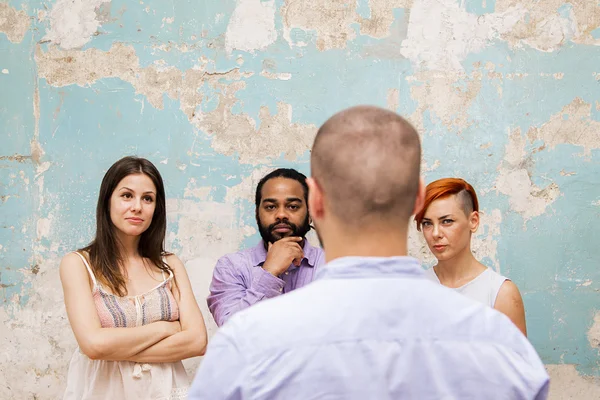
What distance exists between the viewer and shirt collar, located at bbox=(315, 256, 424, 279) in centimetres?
153

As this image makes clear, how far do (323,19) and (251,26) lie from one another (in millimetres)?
464

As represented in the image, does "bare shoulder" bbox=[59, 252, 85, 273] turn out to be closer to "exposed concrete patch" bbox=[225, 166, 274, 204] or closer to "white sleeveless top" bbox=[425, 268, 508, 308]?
"exposed concrete patch" bbox=[225, 166, 274, 204]

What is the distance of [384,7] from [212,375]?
361 centimetres

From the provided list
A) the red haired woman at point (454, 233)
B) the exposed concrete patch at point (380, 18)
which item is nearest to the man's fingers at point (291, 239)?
the red haired woman at point (454, 233)

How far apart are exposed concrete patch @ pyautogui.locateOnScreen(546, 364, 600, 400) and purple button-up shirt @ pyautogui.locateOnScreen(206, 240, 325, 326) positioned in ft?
5.85

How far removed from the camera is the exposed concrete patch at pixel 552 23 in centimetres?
467

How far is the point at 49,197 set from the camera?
460cm

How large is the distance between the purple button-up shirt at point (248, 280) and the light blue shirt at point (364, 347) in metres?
2.16

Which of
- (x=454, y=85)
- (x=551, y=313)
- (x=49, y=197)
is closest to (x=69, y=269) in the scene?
(x=49, y=197)

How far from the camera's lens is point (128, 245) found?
3.65 meters

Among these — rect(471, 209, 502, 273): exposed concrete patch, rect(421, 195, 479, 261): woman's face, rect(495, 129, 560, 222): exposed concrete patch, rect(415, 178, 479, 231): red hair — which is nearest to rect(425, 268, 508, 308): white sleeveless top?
rect(421, 195, 479, 261): woman's face

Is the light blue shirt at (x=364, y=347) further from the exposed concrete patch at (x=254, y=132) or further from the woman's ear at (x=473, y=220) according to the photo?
the exposed concrete patch at (x=254, y=132)

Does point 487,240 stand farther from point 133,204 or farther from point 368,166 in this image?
point 368,166

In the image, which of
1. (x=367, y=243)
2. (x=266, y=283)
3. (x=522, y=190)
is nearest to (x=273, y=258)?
(x=266, y=283)
